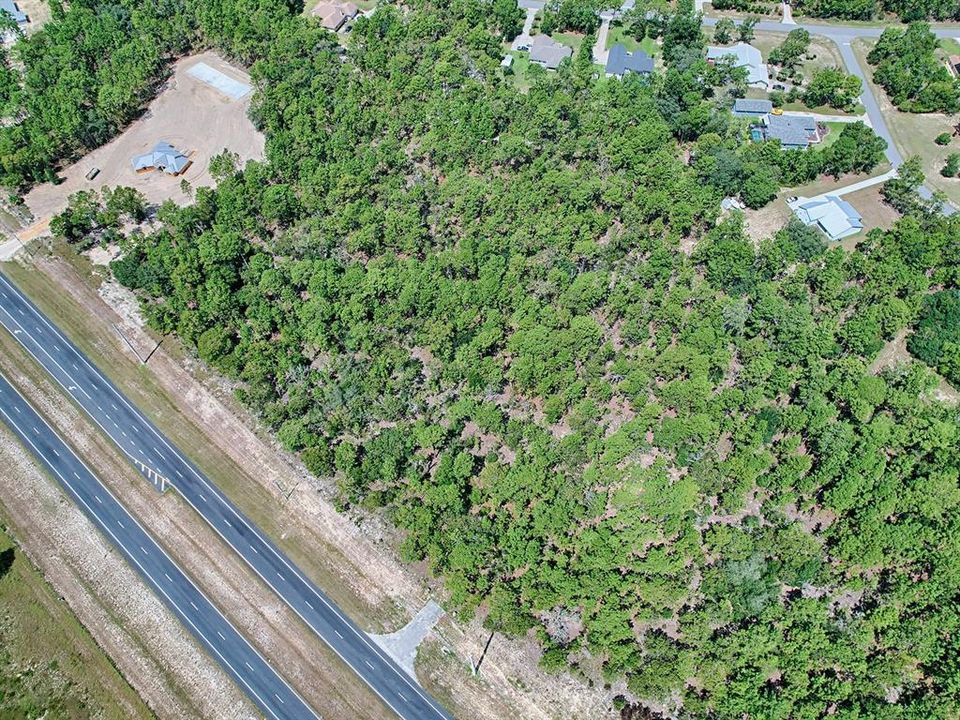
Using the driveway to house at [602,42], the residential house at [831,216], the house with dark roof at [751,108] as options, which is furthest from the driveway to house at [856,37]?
the residential house at [831,216]

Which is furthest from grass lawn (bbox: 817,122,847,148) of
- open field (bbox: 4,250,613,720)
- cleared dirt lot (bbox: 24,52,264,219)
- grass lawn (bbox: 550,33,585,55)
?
open field (bbox: 4,250,613,720)

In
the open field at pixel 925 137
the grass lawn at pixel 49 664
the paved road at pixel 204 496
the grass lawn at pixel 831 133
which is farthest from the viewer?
the grass lawn at pixel 831 133

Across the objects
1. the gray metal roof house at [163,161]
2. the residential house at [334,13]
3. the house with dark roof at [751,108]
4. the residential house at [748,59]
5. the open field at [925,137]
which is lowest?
the open field at [925,137]

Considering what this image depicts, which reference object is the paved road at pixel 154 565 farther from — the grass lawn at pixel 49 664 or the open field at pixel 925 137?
the open field at pixel 925 137

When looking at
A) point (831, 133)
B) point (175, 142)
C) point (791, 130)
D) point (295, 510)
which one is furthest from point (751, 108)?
point (295, 510)

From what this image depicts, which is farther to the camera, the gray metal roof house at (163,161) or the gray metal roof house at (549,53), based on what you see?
the gray metal roof house at (549,53)
